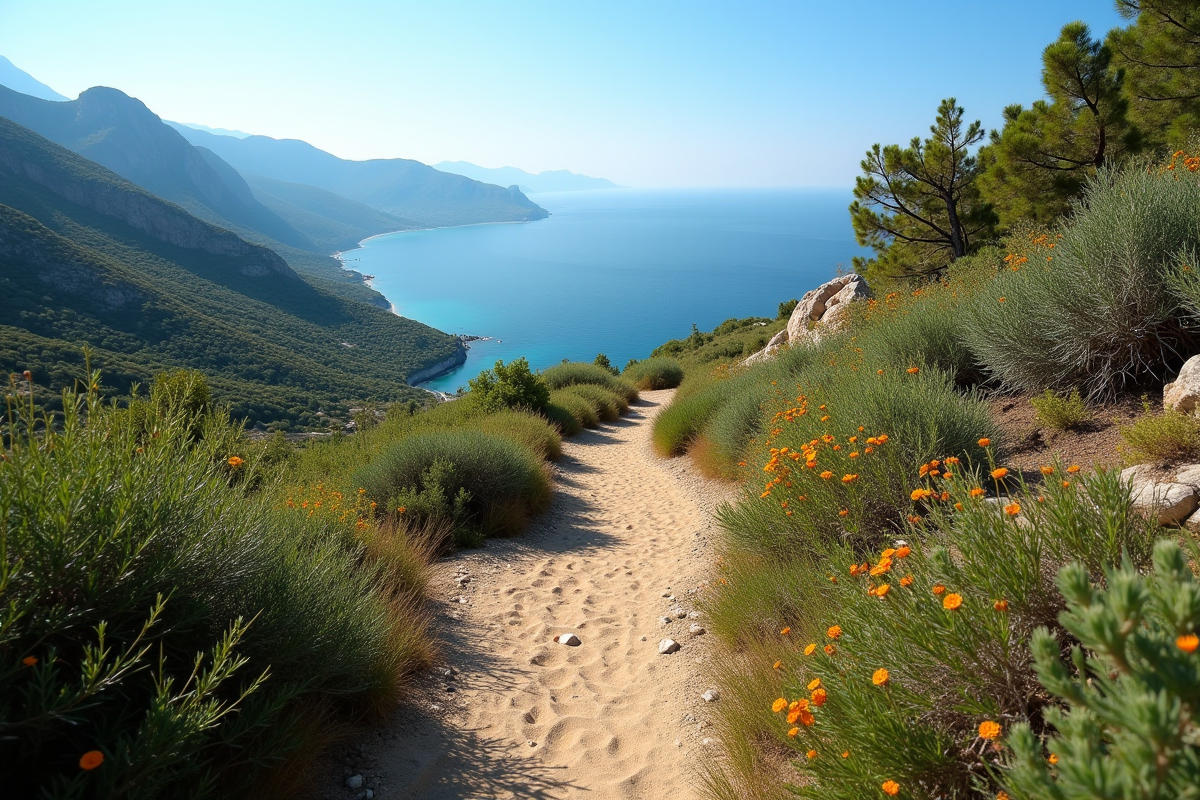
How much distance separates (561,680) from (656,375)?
2239 cm

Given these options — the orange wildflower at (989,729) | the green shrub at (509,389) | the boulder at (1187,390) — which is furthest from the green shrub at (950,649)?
the green shrub at (509,389)

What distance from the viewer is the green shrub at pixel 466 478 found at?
698cm

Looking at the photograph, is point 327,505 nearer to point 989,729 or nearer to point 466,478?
point 466,478

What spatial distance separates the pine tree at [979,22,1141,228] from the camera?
10375 millimetres

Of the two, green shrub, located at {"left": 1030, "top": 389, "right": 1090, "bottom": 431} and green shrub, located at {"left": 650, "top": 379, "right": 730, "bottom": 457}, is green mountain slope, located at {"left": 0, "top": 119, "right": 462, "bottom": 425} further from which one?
green shrub, located at {"left": 1030, "top": 389, "right": 1090, "bottom": 431}

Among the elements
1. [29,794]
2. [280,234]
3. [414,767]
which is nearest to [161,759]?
[29,794]

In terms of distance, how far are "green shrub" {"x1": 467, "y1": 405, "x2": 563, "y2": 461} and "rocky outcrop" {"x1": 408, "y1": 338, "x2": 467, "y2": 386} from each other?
54.0 meters

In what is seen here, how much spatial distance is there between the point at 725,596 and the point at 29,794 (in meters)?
3.49

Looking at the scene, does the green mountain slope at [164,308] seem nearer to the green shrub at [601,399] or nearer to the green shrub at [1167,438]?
the green shrub at [601,399]

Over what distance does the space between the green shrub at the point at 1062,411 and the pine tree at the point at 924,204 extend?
9.77 m

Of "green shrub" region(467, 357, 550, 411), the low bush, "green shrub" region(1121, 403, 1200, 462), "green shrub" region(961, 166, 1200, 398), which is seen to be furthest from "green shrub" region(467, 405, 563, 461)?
"green shrub" region(1121, 403, 1200, 462)

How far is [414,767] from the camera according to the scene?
303 centimetres

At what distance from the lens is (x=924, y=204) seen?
14242 millimetres

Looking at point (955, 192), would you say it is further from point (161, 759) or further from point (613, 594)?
point (161, 759)
